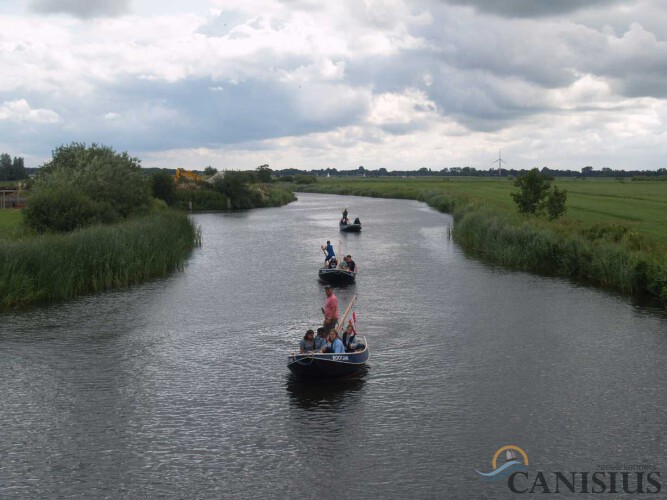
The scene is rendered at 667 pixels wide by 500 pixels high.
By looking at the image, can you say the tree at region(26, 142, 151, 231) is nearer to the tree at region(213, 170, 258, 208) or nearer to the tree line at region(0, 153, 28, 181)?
the tree at region(213, 170, 258, 208)

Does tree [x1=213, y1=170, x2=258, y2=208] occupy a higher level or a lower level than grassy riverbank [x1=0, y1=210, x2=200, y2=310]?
higher

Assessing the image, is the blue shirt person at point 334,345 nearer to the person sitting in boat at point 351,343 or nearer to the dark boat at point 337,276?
the person sitting in boat at point 351,343

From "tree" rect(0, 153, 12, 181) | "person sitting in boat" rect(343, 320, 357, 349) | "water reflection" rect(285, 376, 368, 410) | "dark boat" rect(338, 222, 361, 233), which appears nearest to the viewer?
"water reflection" rect(285, 376, 368, 410)

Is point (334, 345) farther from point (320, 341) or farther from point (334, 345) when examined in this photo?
point (320, 341)

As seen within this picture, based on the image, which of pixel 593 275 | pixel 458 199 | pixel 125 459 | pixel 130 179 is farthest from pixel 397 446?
pixel 458 199

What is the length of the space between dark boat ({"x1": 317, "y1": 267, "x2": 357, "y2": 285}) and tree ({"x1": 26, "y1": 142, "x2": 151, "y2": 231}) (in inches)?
777

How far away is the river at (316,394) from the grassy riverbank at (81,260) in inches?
61.0

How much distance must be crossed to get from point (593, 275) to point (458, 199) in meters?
60.7

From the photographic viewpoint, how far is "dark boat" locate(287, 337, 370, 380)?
22.5 metres

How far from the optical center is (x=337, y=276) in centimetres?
4197

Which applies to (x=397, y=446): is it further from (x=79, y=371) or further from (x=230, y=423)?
(x=79, y=371)

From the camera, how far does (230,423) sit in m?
20.0

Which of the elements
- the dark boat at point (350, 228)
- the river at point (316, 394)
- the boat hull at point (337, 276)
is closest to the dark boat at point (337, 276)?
the boat hull at point (337, 276)
